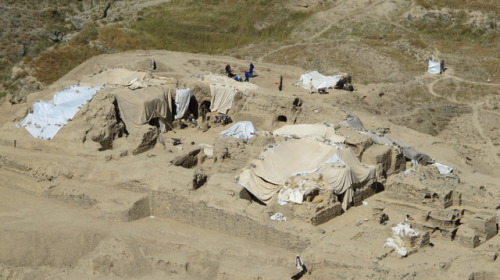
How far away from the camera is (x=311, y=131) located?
114 ft

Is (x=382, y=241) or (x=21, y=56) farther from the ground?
(x=382, y=241)

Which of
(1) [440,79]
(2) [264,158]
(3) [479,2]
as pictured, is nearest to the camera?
(2) [264,158]

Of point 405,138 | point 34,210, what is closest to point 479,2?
point 405,138

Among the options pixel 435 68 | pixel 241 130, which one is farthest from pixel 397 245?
pixel 435 68

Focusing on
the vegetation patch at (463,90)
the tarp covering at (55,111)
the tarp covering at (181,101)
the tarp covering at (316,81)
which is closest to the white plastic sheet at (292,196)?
the tarp covering at (181,101)

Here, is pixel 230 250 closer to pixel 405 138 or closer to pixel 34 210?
pixel 34 210

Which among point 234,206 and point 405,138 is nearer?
point 234,206

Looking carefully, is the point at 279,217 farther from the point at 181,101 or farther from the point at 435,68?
the point at 435,68

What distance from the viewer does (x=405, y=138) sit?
125 ft

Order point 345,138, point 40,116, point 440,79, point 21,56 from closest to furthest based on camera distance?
point 345,138 < point 40,116 < point 440,79 < point 21,56

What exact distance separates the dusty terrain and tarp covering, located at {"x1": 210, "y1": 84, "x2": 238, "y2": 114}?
0.44 meters

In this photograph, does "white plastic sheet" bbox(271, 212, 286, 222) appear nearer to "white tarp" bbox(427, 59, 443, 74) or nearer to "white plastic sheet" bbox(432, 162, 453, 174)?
"white plastic sheet" bbox(432, 162, 453, 174)

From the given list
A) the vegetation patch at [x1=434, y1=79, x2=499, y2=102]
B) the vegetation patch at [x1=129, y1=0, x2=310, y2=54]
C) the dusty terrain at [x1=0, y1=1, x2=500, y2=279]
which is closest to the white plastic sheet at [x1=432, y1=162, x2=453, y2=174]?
the dusty terrain at [x1=0, y1=1, x2=500, y2=279]

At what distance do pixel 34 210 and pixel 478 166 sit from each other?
19.7 m
